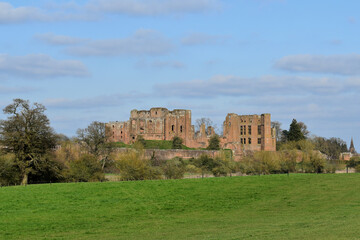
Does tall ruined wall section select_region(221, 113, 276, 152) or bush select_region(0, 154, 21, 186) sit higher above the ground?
tall ruined wall section select_region(221, 113, 276, 152)

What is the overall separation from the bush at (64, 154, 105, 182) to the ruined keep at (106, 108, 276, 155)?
5438 centimetres

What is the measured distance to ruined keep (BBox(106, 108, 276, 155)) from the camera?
107938 mm

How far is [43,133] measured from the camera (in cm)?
5003

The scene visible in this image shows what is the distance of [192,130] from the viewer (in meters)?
110

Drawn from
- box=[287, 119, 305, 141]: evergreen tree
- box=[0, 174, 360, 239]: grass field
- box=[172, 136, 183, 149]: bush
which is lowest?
box=[0, 174, 360, 239]: grass field

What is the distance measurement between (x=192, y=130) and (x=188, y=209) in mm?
77118

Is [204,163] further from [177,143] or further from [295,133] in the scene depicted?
[295,133]

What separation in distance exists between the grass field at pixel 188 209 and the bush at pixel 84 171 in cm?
892

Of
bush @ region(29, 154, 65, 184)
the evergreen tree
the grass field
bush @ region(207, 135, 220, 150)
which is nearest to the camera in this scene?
the grass field

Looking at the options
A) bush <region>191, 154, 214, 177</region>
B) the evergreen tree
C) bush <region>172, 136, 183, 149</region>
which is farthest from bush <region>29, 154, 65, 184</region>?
the evergreen tree

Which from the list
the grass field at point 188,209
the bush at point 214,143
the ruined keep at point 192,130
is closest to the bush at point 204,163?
the bush at point 214,143

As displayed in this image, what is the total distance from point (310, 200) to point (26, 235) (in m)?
18.4

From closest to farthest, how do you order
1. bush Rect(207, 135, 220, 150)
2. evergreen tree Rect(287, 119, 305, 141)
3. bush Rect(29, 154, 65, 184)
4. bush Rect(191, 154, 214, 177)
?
bush Rect(29, 154, 65, 184) < bush Rect(191, 154, 214, 177) < bush Rect(207, 135, 220, 150) < evergreen tree Rect(287, 119, 305, 141)

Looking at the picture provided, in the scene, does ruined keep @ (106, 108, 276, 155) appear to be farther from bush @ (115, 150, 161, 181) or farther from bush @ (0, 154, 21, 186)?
bush @ (0, 154, 21, 186)
